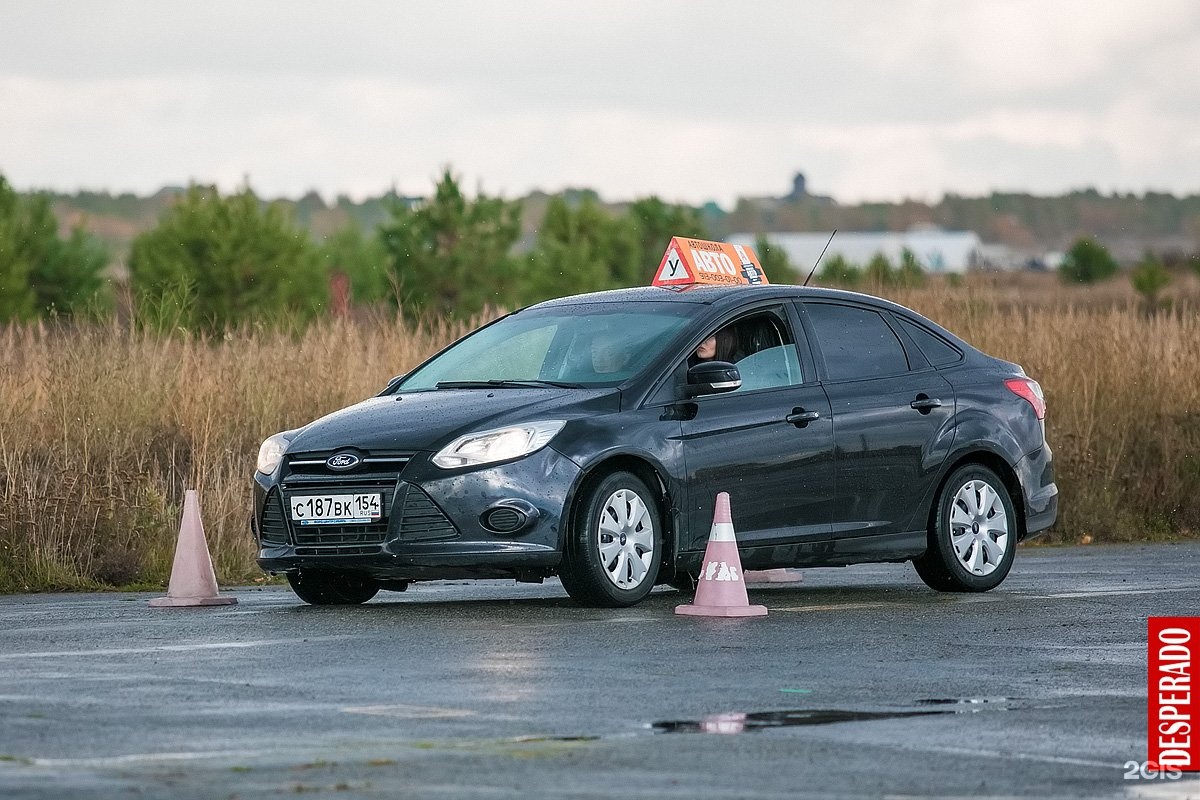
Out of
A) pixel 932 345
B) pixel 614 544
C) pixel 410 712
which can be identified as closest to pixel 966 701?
pixel 410 712

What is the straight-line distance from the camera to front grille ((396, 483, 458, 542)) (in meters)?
11.5

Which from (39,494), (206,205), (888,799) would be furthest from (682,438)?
(206,205)

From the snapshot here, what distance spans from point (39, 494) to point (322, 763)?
8567 mm

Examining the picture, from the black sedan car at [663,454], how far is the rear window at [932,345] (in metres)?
0.02

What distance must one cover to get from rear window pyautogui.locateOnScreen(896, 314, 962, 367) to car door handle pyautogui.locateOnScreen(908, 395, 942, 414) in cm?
36

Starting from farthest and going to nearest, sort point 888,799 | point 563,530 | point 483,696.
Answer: point 563,530, point 483,696, point 888,799

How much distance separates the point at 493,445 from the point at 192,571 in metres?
2.15

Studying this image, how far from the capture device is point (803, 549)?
41.3 ft

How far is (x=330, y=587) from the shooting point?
12.5m

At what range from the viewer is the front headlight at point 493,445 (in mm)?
11492

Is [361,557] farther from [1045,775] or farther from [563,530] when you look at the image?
[1045,775]

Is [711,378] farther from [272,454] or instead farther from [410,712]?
[410,712]

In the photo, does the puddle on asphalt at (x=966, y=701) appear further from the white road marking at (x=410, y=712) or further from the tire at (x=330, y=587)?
the tire at (x=330, y=587)

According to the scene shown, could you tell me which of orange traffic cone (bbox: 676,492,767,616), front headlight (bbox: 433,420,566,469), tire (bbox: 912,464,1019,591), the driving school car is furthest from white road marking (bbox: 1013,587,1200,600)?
front headlight (bbox: 433,420,566,469)
